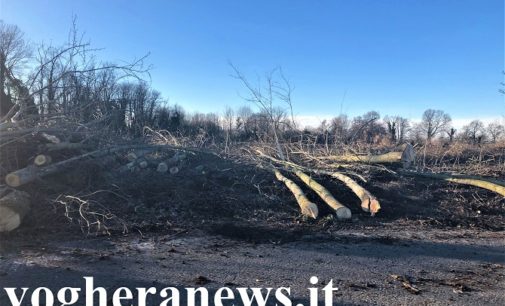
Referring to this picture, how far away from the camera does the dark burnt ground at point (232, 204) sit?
267 inches

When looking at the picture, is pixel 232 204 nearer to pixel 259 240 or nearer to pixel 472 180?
pixel 259 240

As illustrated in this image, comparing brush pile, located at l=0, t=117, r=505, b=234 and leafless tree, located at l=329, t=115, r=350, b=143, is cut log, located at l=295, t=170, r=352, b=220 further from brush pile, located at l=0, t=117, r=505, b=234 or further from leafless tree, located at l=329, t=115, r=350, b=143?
leafless tree, located at l=329, t=115, r=350, b=143

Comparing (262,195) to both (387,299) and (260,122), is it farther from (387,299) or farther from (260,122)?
(260,122)

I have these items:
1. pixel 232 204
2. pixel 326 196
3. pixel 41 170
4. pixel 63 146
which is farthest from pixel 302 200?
pixel 63 146

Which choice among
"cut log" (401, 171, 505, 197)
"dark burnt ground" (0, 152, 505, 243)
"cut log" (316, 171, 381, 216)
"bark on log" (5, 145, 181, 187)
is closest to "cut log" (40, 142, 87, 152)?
"bark on log" (5, 145, 181, 187)

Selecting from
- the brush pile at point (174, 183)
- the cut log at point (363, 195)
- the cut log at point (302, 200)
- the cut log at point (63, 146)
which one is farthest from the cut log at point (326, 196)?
the cut log at point (63, 146)

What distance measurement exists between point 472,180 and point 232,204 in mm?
5361

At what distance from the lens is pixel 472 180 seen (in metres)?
9.01

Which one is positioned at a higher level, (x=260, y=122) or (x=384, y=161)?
(x=260, y=122)

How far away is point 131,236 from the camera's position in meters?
6.23

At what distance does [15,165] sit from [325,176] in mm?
6672

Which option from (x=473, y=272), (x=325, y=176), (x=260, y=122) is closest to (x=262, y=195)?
(x=325, y=176)

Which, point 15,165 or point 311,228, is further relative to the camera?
point 15,165

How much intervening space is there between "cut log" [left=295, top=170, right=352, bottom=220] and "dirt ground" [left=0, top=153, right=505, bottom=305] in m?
0.18
